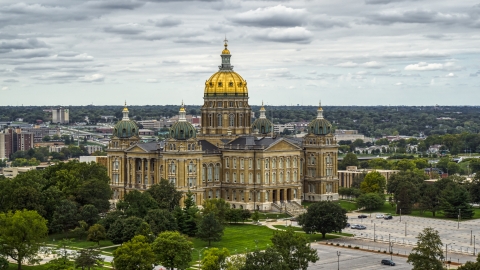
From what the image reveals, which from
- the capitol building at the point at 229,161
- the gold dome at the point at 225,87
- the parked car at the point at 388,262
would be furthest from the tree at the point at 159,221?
the gold dome at the point at 225,87

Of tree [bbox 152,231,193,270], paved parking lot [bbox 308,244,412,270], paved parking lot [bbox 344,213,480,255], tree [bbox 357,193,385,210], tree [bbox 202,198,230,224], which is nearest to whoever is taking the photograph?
tree [bbox 152,231,193,270]

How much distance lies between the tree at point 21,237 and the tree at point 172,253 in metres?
17.7

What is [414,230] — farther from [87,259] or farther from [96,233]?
[87,259]

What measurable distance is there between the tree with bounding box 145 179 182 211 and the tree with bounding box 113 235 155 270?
43.7 m

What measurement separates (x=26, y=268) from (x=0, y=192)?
3163 centimetres

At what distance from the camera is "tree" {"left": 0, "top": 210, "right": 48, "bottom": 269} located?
411ft

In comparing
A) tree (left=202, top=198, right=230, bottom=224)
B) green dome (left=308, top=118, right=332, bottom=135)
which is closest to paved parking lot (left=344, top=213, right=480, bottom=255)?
tree (left=202, top=198, right=230, bottom=224)

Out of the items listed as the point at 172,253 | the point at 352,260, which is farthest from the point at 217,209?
the point at 172,253

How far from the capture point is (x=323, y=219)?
5901 inches

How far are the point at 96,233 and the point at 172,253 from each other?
27.1 meters

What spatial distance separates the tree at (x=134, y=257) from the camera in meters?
114

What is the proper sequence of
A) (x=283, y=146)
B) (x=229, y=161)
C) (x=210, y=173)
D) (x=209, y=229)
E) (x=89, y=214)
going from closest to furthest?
(x=209, y=229)
(x=89, y=214)
(x=210, y=173)
(x=283, y=146)
(x=229, y=161)

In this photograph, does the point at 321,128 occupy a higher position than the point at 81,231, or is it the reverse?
the point at 321,128

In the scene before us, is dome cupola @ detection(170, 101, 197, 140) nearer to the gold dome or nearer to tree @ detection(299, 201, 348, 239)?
the gold dome
